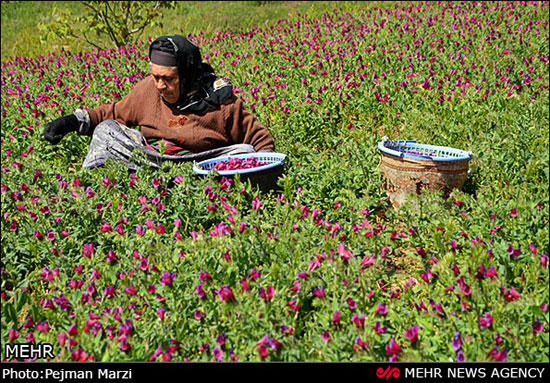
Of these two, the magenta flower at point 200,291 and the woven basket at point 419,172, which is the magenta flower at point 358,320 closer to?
the magenta flower at point 200,291

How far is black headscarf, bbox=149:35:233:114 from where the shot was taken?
422cm

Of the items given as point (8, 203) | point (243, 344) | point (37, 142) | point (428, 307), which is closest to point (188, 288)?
point (243, 344)

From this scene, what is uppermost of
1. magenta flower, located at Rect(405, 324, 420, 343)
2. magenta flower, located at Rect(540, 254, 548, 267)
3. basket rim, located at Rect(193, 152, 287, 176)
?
magenta flower, located at Rect(540, 254, 548, 267)

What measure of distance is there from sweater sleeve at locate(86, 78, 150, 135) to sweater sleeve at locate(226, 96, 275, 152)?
746 millimetres

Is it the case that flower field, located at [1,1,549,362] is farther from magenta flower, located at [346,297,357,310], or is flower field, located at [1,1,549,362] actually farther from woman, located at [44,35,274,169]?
woman, located at [44,35,274,169]

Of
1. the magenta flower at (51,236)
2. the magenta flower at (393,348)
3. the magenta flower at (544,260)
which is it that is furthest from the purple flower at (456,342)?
the magenta flower at (51,236)

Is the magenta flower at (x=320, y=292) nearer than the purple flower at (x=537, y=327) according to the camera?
No

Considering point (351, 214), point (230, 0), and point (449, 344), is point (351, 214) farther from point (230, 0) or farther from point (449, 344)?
point (230, 0)

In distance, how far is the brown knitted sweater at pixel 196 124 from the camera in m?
4.53

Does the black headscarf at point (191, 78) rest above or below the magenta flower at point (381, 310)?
above

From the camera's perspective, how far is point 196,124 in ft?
14.9
